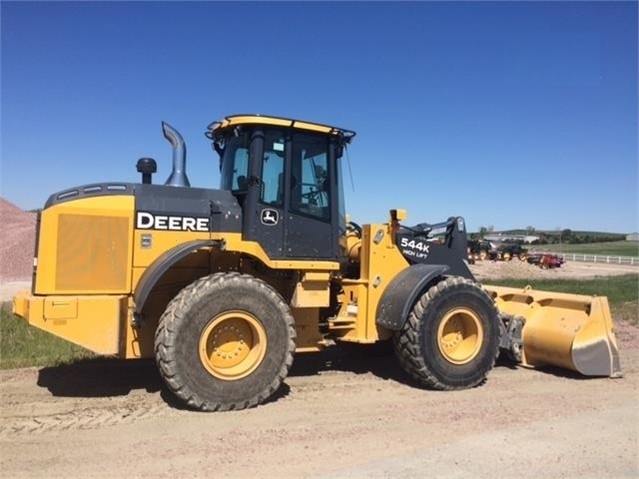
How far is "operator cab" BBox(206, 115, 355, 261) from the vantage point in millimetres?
6633

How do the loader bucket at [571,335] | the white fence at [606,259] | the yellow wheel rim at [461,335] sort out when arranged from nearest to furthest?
the yellow wheel rim at [461,335] < the loader bucket at [571,335] < the white fence at [606,259]

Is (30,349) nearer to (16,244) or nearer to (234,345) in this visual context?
(234,345)

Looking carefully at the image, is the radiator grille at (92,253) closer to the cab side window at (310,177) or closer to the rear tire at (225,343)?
the rear tire at (225,343)

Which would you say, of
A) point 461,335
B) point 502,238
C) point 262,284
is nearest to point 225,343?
point 262,284

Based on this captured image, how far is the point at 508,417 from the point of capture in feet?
19.6

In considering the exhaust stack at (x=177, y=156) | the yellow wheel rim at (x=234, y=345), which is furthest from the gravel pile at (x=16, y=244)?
the yellow wheel rim at (x=234, y=345)

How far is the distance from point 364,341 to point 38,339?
17.1ft

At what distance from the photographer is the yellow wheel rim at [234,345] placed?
6.01m

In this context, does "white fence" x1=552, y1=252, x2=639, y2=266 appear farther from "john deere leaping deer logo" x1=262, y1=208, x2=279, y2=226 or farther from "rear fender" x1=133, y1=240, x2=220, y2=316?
"rear fender" x1=133, y1=240, x2=220, y2=316

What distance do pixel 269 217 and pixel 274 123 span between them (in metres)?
1.01

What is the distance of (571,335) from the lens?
299 inches

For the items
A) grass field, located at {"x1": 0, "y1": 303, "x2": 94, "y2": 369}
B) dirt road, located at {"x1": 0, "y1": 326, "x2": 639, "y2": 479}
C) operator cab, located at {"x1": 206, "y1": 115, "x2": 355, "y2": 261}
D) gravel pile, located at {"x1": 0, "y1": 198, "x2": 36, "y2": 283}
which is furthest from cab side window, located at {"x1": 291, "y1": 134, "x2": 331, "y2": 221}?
gravel pile, located at {"x1": 0, "y1": 198, "x2": 36, "y2": 283}

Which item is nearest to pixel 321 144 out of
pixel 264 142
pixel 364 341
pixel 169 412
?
pixel 264 142

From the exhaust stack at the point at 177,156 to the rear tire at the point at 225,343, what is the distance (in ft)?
4.26
